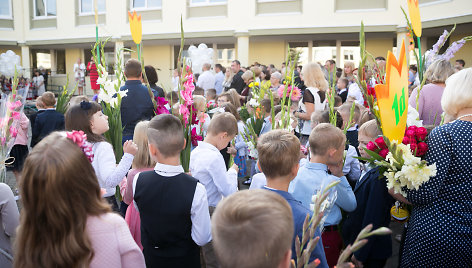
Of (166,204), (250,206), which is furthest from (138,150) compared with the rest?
(250,206)

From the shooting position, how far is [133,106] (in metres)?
4.14

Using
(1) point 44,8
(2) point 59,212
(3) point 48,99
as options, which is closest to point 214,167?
(2) point 59,212

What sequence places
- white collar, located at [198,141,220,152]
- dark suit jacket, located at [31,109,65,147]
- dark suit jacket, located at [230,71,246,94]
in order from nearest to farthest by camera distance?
white collar, located at [198,141,220,152] < dark suit jacket, located at [31,109,65,147] < dark suit jacket, located at [230,71,246,94]

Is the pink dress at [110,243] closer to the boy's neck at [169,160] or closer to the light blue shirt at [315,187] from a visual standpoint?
the boy's neck at [169,160]

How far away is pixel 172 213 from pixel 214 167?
28.8 inches

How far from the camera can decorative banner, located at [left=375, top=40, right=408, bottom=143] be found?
6.75 feet

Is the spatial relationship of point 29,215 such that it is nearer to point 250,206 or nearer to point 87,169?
point 87,169

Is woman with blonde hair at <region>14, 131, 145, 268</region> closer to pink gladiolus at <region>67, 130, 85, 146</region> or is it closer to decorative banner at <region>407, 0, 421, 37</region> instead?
pink gladiolus at <region>67, 130, 85, 146</region>

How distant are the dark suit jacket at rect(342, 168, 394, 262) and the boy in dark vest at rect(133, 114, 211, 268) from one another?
1.04 metres

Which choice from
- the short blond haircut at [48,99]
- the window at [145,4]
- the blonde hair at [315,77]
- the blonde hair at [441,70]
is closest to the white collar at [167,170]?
the blonde hair at [441,70]

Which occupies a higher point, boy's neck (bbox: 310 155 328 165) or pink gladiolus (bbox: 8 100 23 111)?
pink gladiolus (bbox: 8 100 23 111)

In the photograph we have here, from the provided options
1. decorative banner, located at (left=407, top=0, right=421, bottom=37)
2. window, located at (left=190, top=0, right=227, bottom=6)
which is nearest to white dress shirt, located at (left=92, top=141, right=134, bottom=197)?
decorative banner, located at (left=407, top=0, right=421, bottom=37)

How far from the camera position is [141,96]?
418cm

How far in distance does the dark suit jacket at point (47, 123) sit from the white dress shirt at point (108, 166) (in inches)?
96.9
